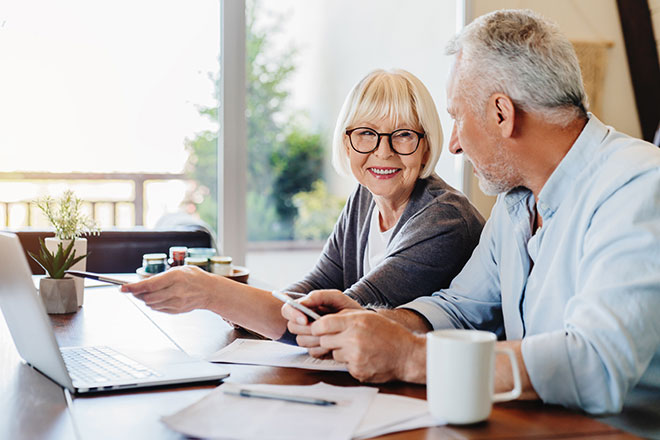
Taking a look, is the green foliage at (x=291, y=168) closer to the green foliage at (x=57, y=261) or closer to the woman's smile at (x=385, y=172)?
the woman's smile at (x=385, y=172)

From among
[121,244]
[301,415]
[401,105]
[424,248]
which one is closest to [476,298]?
[424,248]

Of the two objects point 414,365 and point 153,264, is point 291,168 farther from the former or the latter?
point 414,365

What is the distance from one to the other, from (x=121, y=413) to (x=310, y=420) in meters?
0.26

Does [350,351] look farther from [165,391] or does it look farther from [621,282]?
[621,282]

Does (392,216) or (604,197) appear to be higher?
(604,197)

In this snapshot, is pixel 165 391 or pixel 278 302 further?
pixel 278 302

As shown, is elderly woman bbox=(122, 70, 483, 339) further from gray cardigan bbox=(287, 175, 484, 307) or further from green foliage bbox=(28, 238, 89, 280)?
green foliage bbox=(28, 238, 89, 280)

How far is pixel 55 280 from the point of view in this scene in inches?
65.6

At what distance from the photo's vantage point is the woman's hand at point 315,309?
4.06 feet

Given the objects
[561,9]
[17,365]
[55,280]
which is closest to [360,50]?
[561,9]

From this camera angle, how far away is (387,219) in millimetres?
1982

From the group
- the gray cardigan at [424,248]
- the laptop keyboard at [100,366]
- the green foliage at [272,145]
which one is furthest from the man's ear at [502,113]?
A: the green foliage at [272,145]

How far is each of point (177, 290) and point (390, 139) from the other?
0.80m

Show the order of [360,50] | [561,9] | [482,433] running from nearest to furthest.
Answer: [482,433] → [561,9] → [360,50]
